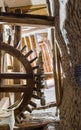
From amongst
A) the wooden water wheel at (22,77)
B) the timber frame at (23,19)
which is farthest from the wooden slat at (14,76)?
the timber frame at (23,19)

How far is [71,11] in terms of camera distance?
6.67ft

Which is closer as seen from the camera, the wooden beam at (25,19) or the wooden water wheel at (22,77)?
the wooden beam at (25,19)

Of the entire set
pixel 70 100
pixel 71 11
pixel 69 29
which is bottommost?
pixel 70 100

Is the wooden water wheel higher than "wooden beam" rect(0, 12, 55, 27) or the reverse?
the reverse

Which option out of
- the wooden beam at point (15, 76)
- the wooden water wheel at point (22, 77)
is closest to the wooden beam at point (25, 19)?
the wooden water wheel at point (22, 77)

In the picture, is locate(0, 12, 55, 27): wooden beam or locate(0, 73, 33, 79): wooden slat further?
locate(0, 73, 33, 79): wooden slat

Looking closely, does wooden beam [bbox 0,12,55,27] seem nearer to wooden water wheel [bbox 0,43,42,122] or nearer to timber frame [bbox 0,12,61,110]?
timber frame [bbox 0,12,61,110]

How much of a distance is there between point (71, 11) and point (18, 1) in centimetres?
229

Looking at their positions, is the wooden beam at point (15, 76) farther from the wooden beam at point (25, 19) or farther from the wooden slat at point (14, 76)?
the wooden beam at point (25, 19)

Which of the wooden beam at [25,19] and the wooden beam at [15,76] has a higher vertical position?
the wooden beam at [25,19]

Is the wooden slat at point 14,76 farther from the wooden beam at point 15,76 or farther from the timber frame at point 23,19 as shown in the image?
the timber frame at point 23,19

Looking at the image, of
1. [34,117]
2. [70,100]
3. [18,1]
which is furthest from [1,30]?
[70,100]

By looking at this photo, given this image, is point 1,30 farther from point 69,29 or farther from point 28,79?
Result: point 69,29

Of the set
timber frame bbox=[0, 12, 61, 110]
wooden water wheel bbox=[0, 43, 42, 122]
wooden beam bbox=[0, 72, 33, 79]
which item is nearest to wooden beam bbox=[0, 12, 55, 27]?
timber frame bbox=[0, 12, 61, 110]
